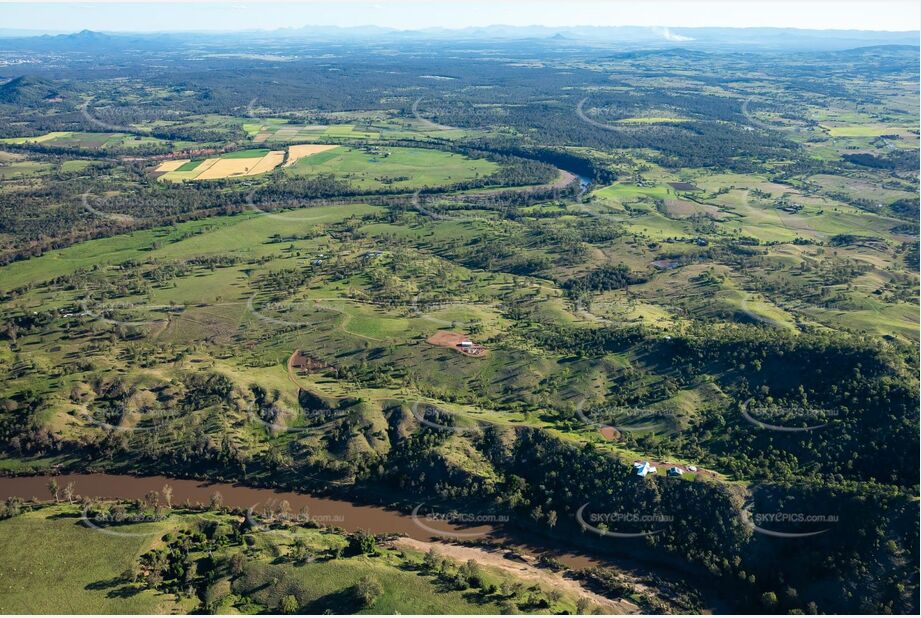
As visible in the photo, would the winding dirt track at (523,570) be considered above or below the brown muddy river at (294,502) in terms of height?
below

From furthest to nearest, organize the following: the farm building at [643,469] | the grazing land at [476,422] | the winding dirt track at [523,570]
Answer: the farm building at [643,469] → the grazing land at [476,422] → the winding dirt track at [523,570]

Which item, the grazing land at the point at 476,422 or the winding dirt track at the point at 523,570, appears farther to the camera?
the grazing land at the point at 476,422

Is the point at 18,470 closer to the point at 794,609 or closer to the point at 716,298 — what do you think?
the point at 794,609

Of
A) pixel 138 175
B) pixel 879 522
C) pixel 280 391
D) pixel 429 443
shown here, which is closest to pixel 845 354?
pixel 879 522

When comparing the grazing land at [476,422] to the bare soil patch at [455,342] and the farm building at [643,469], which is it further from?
the farm building at [643,469]

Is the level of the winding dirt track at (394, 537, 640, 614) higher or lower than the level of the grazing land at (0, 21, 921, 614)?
lower

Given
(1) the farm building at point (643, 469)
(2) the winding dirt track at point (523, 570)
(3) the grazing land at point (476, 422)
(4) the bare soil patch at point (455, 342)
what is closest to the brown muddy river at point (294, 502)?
(3) the grazing land at point (476, 422)

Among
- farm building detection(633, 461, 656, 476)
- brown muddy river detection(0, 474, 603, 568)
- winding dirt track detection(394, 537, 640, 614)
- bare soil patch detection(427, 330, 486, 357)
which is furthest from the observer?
bare soil patch detection(427, 330, 486, 357)

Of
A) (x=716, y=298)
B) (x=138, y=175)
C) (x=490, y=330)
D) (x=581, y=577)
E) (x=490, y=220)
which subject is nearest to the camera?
(x=581, y=577)

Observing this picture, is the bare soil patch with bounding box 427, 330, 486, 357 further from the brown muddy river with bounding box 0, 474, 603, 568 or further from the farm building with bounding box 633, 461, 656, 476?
the farm building with bounding box 633, 461, 656, 476

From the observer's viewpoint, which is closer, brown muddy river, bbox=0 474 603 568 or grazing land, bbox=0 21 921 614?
grazing land, bbox=0 21 921 614

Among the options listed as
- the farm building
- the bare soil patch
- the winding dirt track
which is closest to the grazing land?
the winding dirt track
